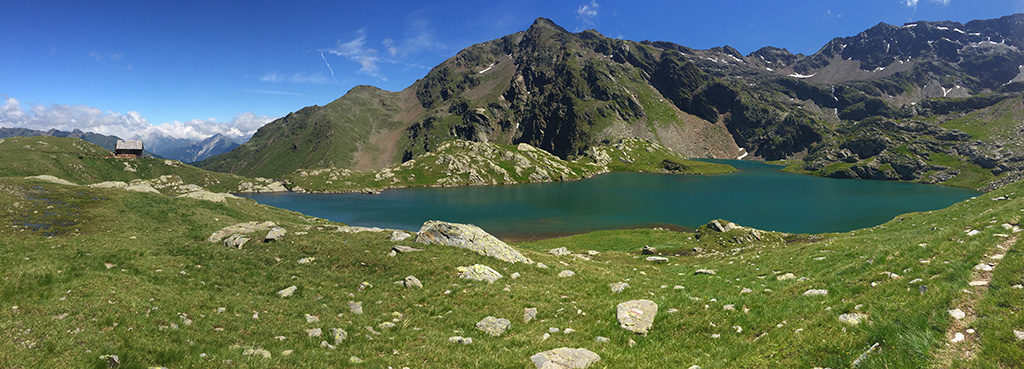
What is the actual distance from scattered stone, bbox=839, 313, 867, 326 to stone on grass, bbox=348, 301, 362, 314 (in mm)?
19002

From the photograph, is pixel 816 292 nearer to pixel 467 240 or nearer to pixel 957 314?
pixel 957 314

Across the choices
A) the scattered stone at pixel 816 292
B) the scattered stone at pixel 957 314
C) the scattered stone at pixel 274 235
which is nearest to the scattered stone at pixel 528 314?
the scattered stone at pixel 816 292

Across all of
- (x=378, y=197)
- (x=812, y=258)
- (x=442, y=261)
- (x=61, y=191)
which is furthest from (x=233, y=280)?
(x=378, y=197)

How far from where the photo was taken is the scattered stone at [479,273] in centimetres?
2173

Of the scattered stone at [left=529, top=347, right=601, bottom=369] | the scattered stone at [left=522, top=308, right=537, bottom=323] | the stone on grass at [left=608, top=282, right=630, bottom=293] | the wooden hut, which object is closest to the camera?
the scattered stone at [left=529, top=347, right=601, bottom=369]

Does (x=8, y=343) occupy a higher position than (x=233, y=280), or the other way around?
(x=8, y=343)

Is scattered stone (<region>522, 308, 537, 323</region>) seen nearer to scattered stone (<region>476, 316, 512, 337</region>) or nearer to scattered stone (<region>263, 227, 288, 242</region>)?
scattered stone (<region>476, 316, 512, 337</region>)

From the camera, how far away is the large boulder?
26359 millimetres

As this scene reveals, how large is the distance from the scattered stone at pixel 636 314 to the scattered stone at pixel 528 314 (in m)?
3.80

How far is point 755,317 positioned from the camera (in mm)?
13023

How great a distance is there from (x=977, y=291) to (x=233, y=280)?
31305 mm

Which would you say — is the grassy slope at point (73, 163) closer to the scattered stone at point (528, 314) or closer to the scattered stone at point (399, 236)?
the scattered stone at point (399, 236)

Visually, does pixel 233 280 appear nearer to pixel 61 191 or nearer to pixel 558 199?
pixel 61 191

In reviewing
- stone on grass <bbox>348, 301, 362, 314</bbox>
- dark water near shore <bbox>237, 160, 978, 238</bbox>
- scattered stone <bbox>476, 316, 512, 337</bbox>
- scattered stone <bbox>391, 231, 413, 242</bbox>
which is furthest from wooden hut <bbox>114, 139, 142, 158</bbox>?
scattered stone <bbox>476, 316, 512, 337</bbox>
